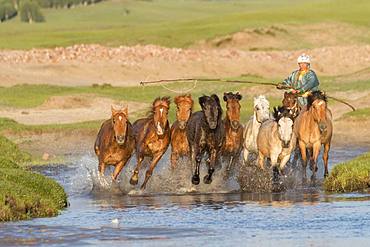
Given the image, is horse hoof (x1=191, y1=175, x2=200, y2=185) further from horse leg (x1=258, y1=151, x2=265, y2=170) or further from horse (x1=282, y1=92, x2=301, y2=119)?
horse (x1=282, y1=92, x2=301, y2=119)

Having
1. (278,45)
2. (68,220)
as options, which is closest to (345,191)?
(68,220)

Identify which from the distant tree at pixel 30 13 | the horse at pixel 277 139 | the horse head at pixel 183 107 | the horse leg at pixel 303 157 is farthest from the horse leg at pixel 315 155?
the distant tree at pixel 30 13

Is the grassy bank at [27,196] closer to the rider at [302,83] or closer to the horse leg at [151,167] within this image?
the horse leg at [151,167]

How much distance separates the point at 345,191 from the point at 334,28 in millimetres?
67938

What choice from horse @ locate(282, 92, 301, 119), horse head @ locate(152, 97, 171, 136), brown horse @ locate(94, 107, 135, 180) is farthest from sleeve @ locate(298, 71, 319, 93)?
brown horse @ locate(94, 107, 135, 180)

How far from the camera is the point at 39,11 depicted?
127812 millimetres

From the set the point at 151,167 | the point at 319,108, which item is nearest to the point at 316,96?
the point at 319,108

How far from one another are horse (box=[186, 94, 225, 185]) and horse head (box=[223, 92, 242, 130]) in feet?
1.10

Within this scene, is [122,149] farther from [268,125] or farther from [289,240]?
[289,240]

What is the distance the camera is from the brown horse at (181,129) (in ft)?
65.7

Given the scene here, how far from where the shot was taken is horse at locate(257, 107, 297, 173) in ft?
66.6

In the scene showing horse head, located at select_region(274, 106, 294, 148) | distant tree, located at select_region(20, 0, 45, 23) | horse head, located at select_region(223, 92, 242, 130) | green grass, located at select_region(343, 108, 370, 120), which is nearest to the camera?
horse head, located at select_region(274, 106, 294, 148)

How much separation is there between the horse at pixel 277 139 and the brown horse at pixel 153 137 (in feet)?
5.52

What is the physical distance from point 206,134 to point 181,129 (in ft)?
1.49
